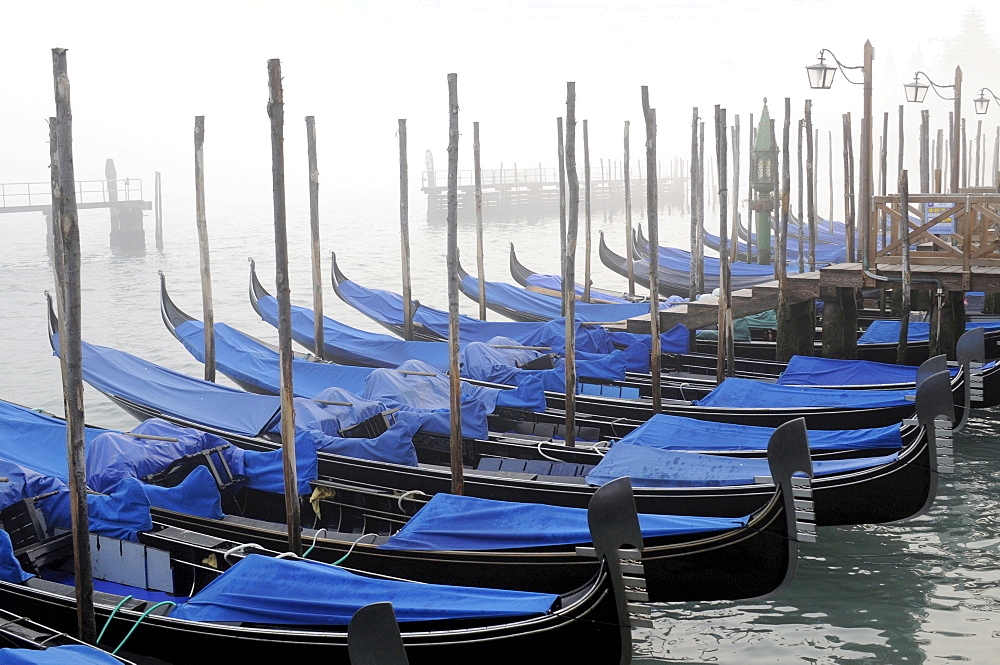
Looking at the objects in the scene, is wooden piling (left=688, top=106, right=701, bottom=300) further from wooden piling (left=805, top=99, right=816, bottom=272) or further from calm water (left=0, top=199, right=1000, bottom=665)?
calm water (left=0, top=199, right=1000, bottom=665)

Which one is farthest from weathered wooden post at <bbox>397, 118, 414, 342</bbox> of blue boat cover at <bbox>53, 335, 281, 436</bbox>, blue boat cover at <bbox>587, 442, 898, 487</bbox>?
blue boat cover at <bbox>587, 442, 898, 487</bbox>

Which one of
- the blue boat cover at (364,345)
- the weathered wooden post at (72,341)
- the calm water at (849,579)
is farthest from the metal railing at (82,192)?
the weathered wooden post at (72,341)

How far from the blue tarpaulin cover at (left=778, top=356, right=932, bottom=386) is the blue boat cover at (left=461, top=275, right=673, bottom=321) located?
2.20 meters

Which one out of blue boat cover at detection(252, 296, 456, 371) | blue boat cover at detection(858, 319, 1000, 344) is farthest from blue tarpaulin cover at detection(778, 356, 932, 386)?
blue boat cover at detection(252, 296, 456, 371)

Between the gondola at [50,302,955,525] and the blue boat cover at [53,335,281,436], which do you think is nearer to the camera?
the gondola at [50,302,955,525]

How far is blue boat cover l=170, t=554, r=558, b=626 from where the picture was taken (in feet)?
10.3

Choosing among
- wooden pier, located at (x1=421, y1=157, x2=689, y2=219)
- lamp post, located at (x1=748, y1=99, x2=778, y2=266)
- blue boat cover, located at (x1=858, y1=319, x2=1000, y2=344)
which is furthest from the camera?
wooden pier, located at (x1=421, y1=157, x2=689, y2=219)

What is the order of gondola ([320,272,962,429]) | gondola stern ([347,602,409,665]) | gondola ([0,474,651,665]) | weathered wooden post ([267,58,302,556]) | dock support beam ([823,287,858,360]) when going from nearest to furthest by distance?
gondola stern ([347,602,409,665]), gondola ([0,474,651,665]), weathered wooden post ([267,58,302,556]), gondola ([320,272,962,429]), dock support beam ([823,287,858,360])

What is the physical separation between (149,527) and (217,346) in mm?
3986

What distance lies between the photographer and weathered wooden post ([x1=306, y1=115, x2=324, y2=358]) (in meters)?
7.46

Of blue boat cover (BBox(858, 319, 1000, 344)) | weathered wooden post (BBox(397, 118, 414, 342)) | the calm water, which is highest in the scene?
weathered wooden post (BBox(397, 118, 414, 342))

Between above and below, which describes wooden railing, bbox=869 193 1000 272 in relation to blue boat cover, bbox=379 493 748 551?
above

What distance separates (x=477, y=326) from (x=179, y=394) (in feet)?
8.95

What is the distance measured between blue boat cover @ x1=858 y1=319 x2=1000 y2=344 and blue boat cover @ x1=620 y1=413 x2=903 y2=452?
280cm
